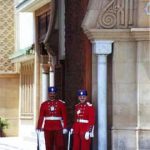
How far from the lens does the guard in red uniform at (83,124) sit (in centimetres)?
1156

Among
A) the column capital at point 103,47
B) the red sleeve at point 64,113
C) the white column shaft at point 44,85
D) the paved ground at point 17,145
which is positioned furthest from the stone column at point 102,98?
the white column shaft at point 44,85

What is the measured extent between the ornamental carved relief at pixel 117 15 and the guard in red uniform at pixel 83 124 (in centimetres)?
125

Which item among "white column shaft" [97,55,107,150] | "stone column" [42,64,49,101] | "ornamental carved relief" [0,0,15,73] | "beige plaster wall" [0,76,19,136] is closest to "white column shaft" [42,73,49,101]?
"stone column" [42,64,49,101]

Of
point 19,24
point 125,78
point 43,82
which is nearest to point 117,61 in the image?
point 125,78

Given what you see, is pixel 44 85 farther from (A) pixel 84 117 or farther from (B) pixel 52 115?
(A) pixel 84 117

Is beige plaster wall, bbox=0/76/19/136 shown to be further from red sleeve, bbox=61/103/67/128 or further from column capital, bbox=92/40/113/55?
column capital, bbox=92/40/113/55

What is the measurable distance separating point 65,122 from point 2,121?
12268mm

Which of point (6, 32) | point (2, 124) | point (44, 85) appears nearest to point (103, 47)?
point (44, 85)

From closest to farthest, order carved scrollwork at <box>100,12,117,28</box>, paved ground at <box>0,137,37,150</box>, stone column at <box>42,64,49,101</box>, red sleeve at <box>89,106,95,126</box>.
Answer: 1. red sleeve at <box>89,106,95,126</box>
2. carved scrollwork at <box>100,12,117,28</box>
3. paved ground at <box>0,137,37,150</box>
4. stone column at <box>42,64,49,101</box>

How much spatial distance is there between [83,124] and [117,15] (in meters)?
1.96

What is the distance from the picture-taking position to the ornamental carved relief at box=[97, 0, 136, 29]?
11.6m

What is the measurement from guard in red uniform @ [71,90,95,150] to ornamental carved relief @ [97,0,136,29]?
1.25 metres

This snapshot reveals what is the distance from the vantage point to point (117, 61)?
11.6 m

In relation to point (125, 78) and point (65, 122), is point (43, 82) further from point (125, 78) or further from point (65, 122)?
point (125, 78)
